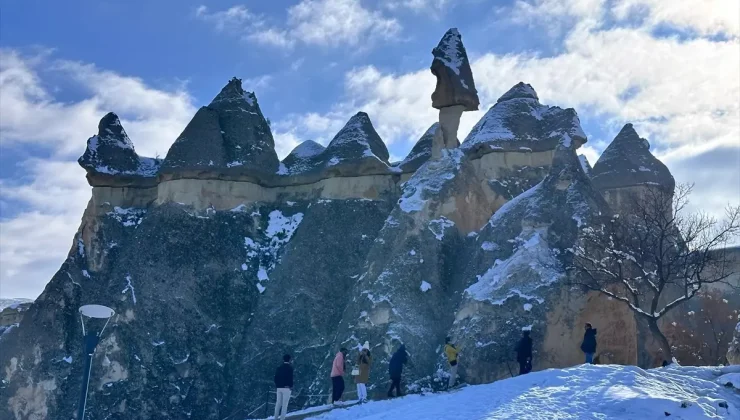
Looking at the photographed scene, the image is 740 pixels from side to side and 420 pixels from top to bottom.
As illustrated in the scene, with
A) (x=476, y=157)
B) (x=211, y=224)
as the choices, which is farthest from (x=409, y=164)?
(x=211, y=224)

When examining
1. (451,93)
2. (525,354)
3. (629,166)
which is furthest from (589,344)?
(629,166)

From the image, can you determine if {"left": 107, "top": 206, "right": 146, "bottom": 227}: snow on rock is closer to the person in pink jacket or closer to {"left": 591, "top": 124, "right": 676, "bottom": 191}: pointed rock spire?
the person in pink jacket

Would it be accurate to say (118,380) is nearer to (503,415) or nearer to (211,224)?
(211,224)

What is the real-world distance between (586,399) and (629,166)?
927 inches

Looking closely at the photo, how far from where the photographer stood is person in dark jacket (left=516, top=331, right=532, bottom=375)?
21000 millimetres

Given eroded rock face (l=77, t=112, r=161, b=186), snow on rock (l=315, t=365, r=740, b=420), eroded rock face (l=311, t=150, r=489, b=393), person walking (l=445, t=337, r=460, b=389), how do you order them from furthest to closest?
eroded rock face (l=77, t=112, r=161, b=186), eroded rock face (l=311, t=150, r=489, b=393), person walking (l=445, t=337, r=460, b=389), snow on rock (l=315, t=365, r=740, b=420)

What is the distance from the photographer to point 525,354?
21.0m

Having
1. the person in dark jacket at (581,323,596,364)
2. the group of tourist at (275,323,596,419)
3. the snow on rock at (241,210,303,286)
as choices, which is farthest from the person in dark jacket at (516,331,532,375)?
the snow on rock at (241,210,303,286)

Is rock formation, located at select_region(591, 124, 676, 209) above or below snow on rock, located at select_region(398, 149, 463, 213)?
above

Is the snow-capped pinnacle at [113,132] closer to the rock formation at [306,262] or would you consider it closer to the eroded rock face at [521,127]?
the rock formation at [306,262]

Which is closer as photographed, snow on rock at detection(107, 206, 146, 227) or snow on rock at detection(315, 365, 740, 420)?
snow on rock at detection(315, 365, 740, 420)

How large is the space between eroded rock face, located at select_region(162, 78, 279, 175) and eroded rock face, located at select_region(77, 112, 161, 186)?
228 cm

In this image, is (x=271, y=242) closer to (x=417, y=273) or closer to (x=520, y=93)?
(x=417, y=273)

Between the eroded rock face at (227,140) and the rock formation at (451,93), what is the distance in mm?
7744
